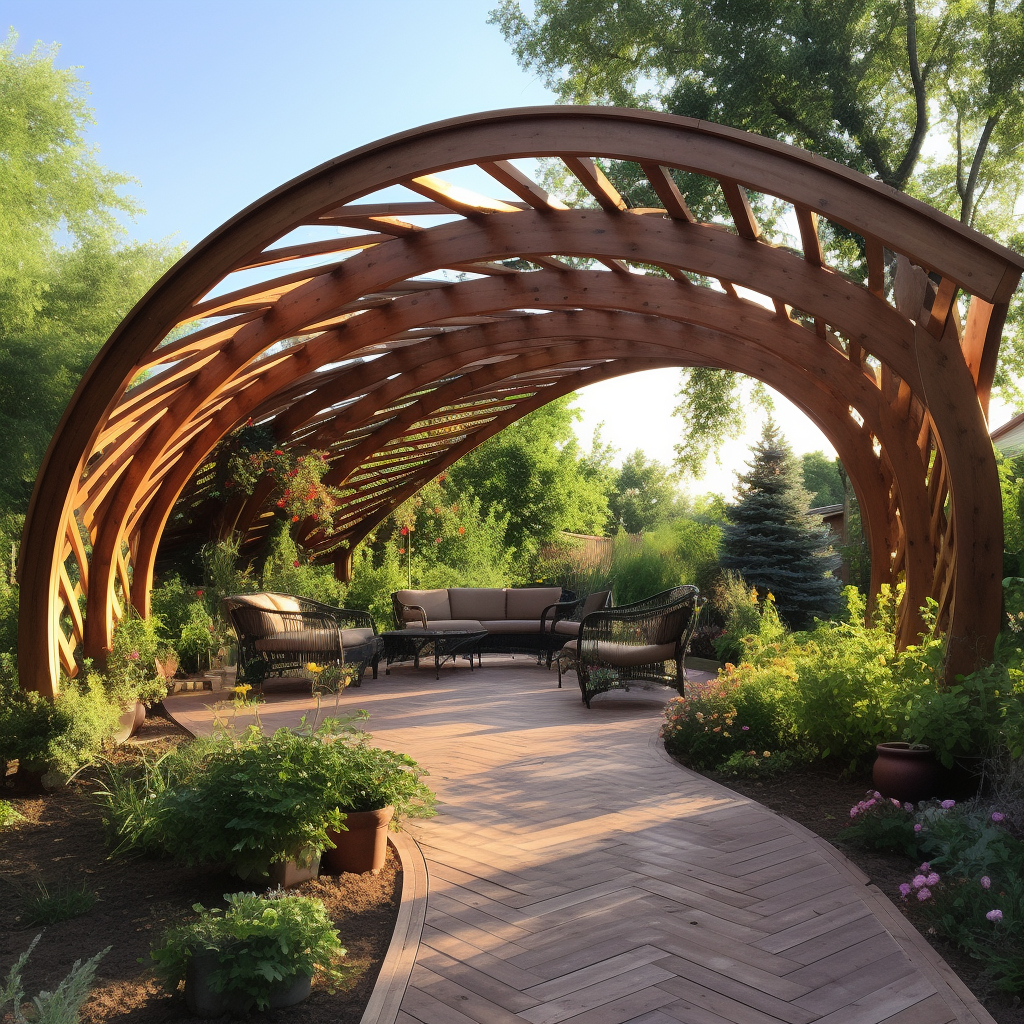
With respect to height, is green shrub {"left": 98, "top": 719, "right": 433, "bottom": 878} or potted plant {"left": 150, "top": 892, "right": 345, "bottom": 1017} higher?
green shrub {"left": 98, "top": 719, "right": 433, "bottom": 878}

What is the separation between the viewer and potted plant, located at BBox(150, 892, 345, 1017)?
2.57 m

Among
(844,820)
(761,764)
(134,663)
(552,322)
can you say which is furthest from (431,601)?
(844,820)

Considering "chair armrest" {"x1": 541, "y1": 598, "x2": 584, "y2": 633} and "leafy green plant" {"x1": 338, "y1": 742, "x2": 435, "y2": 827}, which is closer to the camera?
"leafy green plant" {"x1": 338, "y1": 742, "x2": 435, "y2": 827}

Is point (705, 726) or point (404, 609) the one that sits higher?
point (404, 609)

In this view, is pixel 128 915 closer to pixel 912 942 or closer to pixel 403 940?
pixel 403 940

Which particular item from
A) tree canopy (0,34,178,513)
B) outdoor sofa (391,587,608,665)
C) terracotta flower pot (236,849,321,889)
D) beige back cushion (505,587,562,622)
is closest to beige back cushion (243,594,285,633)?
outdoor sofa (391,587,608,665)

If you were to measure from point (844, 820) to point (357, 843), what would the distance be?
252 cm

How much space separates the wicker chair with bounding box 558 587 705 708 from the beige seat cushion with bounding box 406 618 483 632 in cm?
279

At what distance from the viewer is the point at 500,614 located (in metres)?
12.4

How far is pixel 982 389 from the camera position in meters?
4.69

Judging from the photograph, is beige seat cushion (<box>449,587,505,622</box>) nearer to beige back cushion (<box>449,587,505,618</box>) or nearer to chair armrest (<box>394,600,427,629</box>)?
beige back cushion (<box>449,587,505,618</box>)

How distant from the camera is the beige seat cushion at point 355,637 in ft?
31.4

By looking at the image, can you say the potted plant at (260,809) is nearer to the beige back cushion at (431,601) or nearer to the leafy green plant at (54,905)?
the leafy green plant at (54,905)

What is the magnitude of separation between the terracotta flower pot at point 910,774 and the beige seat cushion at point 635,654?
12.4 feet
